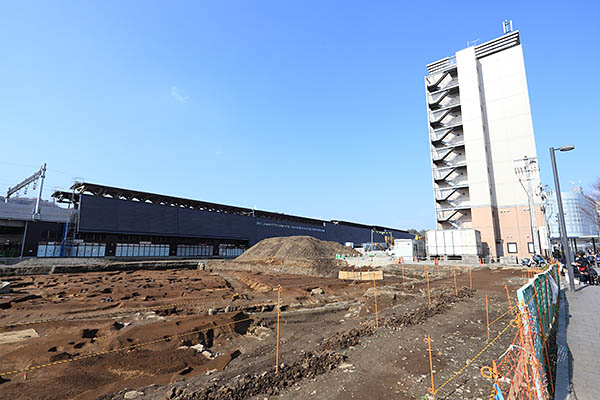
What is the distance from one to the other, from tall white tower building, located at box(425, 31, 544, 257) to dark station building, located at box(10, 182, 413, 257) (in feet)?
142

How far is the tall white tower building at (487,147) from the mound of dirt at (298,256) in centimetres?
2188

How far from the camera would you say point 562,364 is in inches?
238

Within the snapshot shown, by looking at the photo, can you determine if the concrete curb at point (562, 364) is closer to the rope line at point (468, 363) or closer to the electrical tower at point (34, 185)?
the rope line at point (468, 363)

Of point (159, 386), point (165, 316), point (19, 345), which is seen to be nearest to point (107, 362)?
point (159, 386)

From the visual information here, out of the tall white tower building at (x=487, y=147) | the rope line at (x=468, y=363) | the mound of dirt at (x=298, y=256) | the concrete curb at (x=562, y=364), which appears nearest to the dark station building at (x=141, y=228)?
the mound of dirt at (x=298, y=256)

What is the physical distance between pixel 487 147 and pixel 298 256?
37.8 m

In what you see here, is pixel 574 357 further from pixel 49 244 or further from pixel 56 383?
pixel 49 244

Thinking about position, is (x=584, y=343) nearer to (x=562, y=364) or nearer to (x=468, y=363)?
(x=562, y=364)

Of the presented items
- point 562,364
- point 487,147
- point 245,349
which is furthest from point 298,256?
point 487,147

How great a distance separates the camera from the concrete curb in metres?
4.94


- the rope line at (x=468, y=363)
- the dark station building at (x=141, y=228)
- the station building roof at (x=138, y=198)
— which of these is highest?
the station building roof at (x=138, y=198)

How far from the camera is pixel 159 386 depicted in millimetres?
6594

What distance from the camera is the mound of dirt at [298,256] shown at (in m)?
34.6

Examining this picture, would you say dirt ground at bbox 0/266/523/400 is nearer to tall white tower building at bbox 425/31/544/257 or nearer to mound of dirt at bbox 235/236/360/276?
mound of dirt at bbox 235/236/360/276
